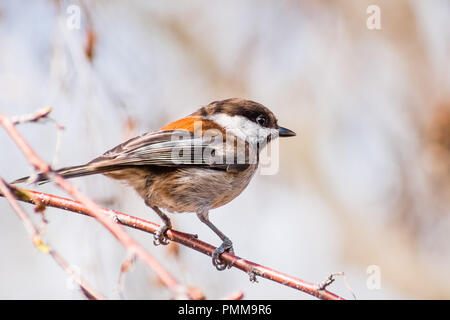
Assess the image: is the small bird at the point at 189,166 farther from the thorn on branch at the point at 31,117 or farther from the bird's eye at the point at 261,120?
the thorn on branch at the point at 31,117

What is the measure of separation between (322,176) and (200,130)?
218 cm

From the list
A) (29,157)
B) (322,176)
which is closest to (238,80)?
(322,176)

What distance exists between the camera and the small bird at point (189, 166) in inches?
122

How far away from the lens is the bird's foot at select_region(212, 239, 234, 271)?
298 cm

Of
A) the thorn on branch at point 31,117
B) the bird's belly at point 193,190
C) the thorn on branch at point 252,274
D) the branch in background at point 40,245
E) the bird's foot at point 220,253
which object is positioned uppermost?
the thorn on branch at point 31,117

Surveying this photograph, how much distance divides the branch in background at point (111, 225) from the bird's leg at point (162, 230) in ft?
5.89

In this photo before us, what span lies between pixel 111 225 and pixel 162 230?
2.03 m

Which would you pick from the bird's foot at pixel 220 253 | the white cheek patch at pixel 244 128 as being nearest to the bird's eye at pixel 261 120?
the white cheek patch at pixel 244 128

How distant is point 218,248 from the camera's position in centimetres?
313

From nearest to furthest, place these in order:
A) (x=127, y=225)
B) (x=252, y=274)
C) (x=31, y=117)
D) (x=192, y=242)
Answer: (x=31, y=117) → (x=252, y=274) → (x=127, y=225) → (x=192, y=242)

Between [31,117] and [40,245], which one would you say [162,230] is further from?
[40,245]

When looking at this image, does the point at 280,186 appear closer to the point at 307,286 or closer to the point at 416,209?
the point at 416,209

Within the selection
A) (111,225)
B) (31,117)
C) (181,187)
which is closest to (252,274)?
(181,187)

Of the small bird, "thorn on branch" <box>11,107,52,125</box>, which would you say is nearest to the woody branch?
"thorn on branch" <box>11,107,52,125</box>
